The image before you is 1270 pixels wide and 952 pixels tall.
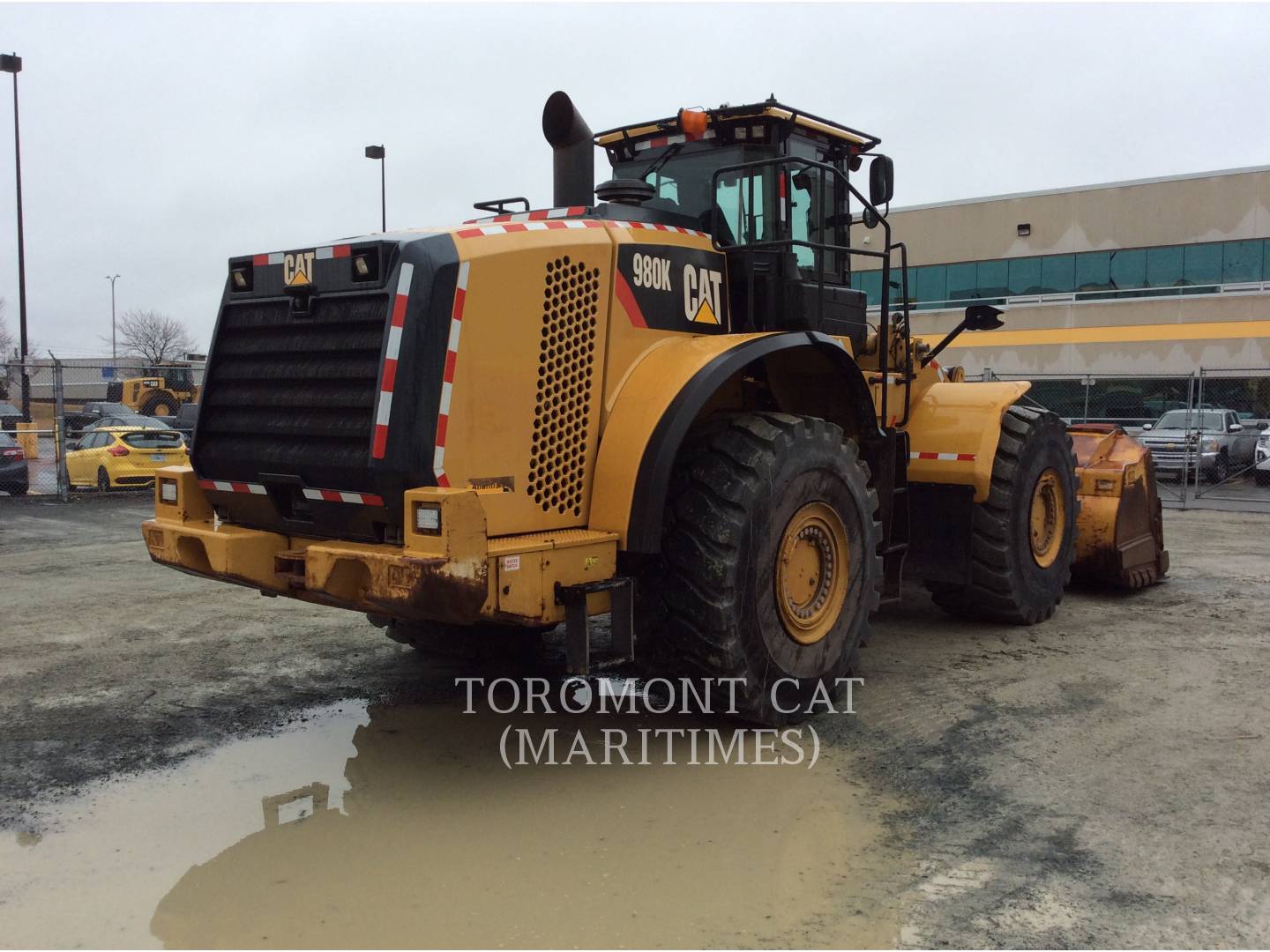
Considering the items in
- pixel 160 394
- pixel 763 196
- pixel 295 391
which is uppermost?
pixel 763 196

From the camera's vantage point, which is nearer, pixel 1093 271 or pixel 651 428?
pixel 651 428

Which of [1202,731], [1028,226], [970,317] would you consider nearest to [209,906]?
[1202,731]

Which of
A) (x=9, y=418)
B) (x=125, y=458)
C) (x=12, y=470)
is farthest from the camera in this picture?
(x=9, y=418)

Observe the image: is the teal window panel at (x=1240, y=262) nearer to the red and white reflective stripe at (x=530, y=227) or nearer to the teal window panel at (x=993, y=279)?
the teal window panel at (x=993, y=279)

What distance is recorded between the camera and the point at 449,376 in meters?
4.20

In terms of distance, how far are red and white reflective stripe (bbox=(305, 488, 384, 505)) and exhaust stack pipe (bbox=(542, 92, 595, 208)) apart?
1.76 metres

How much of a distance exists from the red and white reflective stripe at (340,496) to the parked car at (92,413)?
17.7m

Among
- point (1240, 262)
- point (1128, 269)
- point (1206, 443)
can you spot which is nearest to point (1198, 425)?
point (1206, 443)

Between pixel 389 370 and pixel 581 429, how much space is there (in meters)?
0.89

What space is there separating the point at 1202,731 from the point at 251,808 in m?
4.17

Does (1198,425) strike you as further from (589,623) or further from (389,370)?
(389,370)

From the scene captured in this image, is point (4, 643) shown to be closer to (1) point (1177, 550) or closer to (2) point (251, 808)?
(2) point (251, 808)

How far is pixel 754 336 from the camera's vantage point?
5062 mm

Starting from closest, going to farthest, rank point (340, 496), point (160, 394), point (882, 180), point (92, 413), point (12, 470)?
point (340, 496) < point (882, 180) < point (12, 470) < point (92, 413) < point (160, 394)
